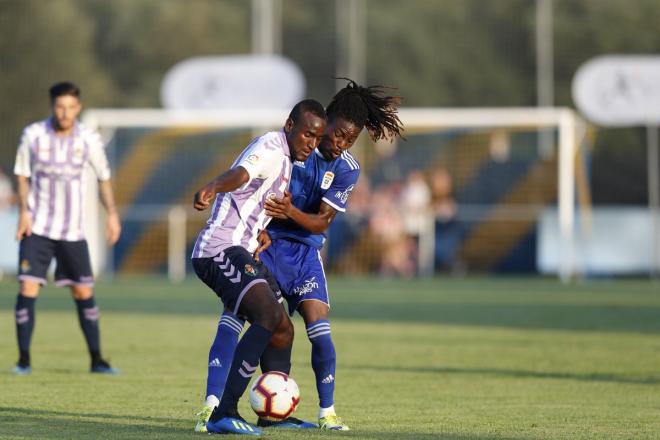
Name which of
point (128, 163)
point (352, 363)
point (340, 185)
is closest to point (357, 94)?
point (340, 185)

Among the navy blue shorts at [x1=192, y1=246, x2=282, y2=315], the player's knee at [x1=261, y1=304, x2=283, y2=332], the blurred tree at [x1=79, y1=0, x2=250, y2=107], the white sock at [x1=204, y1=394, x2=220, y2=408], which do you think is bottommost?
the white sock at [x1=204, y1=394, x2=220, y2=408]

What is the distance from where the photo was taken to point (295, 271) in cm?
822

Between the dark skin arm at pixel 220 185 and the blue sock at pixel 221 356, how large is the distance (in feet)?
3.49

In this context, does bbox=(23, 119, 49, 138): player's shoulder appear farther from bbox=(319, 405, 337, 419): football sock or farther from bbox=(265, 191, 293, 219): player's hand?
bbox=(319, 405, 337, 419): football sock

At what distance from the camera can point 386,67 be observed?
52719 mm

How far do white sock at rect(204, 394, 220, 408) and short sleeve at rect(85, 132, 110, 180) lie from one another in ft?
12.8

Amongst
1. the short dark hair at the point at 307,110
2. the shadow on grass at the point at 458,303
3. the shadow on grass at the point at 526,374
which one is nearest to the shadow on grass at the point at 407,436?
the short dark hair at the point at 307,110

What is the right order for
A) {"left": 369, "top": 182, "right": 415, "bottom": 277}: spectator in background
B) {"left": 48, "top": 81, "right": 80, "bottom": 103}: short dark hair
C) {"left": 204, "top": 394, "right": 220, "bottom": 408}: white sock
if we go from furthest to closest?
{"left": 369, "top": 182, "right": 415, "bottom": 277}: spectator in background
{"left": 48, "top": 81, "right": 80, "bottom": 103}: short dark hair
{"left": 204, "top": 394, "right": 220, "bottom": 408}: white sock

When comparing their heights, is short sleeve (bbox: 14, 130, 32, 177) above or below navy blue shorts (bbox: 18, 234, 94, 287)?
above

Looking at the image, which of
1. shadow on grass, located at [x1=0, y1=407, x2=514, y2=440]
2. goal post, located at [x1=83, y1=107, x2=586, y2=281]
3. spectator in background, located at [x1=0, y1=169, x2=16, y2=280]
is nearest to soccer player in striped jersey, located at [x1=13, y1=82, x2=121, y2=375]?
shadow on grass, located at [x1=0, y1=407, x2=514, y2=440]

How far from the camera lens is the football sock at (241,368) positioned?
7363mm

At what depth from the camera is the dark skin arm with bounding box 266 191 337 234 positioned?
7.57 meters

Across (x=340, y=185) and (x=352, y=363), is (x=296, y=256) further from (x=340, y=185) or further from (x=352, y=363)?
(x=352, y=363)

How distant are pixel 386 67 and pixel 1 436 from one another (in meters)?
46.1
